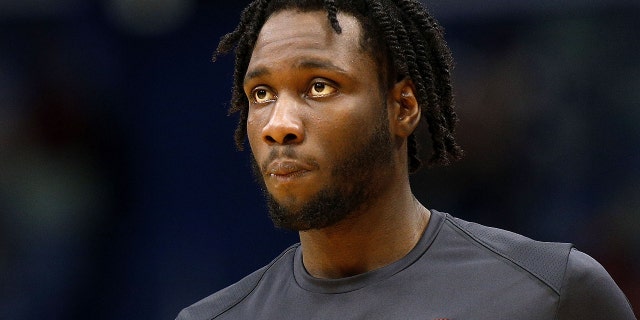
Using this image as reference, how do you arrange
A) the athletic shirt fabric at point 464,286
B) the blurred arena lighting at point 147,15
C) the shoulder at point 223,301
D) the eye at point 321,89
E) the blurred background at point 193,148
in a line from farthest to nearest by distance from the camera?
the blurred arena lighting at point 147,15, the blurred background at point 193,148, the shoulder at point 223,301, the eye at point 321,89, the athletic shirt fabric at point 464,286

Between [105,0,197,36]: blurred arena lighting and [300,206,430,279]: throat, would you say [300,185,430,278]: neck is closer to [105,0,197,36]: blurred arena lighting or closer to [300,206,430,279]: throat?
[300,206,430,279]: throat

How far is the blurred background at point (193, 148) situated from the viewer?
5.44m

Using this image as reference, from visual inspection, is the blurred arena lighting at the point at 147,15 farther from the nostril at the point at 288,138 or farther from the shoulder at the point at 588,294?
the shoulder at the point at 588,294

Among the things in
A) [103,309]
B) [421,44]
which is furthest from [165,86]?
[421,44]

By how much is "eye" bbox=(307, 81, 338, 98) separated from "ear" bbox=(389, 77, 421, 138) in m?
0.20

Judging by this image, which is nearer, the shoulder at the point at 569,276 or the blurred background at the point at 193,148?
the shoulder at the point at 569,276

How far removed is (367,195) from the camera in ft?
9.44

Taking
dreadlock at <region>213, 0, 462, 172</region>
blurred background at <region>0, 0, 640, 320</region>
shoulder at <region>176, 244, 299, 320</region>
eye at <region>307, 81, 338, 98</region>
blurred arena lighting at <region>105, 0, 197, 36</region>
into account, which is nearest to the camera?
eye at <region>307, 81, 338, 98</region>

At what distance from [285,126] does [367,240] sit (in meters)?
0.42

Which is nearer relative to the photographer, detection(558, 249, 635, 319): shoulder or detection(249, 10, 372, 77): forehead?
detection(558, 249, 635, 319): shoulder

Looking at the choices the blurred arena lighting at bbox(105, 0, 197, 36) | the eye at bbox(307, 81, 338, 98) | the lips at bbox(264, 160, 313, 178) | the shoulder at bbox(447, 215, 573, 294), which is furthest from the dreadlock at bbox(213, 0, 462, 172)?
the blurred arena lighting at bbox(105, 0, 197, 36)

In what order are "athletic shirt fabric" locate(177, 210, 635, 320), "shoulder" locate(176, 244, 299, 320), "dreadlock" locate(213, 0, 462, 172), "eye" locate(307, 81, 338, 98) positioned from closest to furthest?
"athletic shirt fabric" locate(177, 210, 635, 320) < "eye" locate(307, 81, 338, 98) < "dreadlock" locate(213, 0, 462, 172) < "shoulder" locate(176, 244, 299, 320)

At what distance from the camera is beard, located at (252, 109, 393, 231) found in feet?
9.16

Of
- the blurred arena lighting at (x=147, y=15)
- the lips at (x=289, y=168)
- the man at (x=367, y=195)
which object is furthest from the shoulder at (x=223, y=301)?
the blurred arena lighting at (x=147, y=15)
